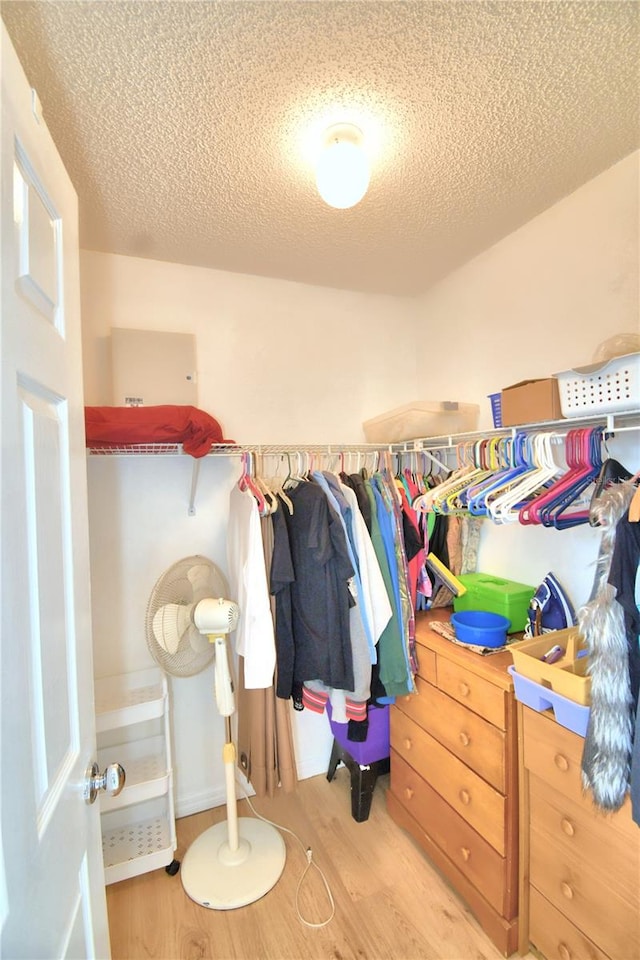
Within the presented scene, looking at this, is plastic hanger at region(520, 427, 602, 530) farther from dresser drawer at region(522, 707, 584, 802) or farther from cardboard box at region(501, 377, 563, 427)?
→ dresser drawer at region(522, 707, 584, 802)

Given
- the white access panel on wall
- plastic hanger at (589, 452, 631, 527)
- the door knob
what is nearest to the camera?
the door knob

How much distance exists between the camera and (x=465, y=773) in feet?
5.05

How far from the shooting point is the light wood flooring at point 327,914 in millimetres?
1430

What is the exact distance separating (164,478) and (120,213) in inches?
41.9

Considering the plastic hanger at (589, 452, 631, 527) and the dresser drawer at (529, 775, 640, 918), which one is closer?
the dresser drawer at (529, 775, 640, 918)

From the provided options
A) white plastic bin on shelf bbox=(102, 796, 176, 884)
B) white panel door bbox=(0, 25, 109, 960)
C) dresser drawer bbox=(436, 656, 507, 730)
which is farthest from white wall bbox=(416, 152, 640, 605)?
white plastic bin on shelf bbox=(102, 796, 176, 884)

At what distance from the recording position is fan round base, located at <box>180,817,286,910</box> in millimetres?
1601

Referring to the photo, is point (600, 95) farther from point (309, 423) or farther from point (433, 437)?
point (309, 423)

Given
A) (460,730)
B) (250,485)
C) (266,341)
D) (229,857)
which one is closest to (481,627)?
(460,730)

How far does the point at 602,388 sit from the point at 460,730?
1.25m

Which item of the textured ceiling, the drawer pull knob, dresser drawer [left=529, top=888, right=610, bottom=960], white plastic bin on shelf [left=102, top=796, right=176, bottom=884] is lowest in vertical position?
white plastic bin on shelf [left=102, top=796, right=176, bottom=884]

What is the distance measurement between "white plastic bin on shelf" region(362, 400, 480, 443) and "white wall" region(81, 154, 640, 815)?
0.36ft

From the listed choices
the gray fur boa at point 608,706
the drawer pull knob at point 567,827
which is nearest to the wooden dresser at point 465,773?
the drawer pull knob at point 567,827

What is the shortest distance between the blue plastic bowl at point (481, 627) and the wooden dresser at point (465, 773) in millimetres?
57
